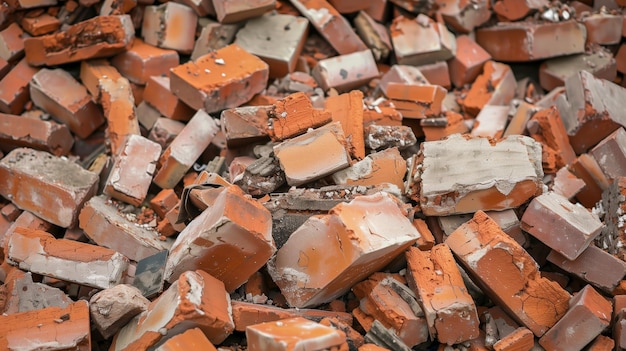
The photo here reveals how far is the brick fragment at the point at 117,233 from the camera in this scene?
137 inches

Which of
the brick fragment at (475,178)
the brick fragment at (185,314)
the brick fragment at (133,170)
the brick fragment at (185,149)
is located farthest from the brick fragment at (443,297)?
the brick fragment at (133,170)

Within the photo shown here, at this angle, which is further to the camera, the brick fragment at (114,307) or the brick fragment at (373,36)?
the brick fragment at (373,36)

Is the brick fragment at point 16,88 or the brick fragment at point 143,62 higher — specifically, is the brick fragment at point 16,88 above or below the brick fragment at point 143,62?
below

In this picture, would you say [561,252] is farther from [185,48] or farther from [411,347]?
[185,48]

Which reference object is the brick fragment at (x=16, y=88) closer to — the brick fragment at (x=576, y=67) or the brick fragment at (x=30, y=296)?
the brick fragment at (x=30, y=296)

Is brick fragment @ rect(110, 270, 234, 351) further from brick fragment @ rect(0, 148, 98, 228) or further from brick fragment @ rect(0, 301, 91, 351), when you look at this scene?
brick fragment @ rect(0, 148, 98, 228)

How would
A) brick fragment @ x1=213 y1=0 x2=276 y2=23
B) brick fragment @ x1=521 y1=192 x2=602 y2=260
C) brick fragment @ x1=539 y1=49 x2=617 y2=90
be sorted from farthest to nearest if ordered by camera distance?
brick fragment @ x1=539 y1=49 x2=617 y2=90, brick fragment @ x1=213 y1=0 x2=276 y2=23, brick fragment @ x1=521 y1=192 x2=602 y2=260

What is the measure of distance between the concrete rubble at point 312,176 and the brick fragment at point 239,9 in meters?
0.02

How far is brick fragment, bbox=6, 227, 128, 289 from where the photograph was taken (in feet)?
10.6

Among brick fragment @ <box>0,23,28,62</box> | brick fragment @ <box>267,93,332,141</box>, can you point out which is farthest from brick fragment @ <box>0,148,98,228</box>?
brick fragment @ <box>267,93,332,141</box>

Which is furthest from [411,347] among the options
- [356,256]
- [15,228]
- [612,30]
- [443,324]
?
[612,30]

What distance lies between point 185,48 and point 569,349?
129 inches

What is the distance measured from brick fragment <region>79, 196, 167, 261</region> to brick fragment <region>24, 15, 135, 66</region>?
1.30 meters

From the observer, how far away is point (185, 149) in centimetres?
395
